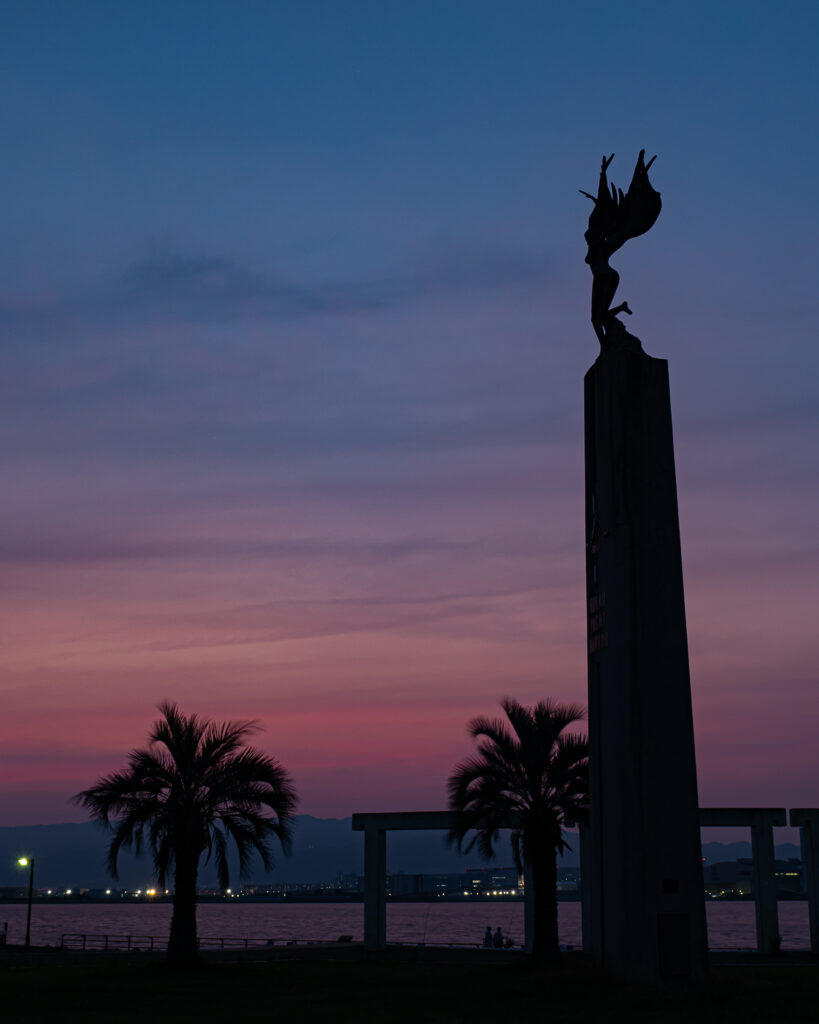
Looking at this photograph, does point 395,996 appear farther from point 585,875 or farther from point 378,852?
point 378,852

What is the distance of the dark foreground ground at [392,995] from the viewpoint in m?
20.0

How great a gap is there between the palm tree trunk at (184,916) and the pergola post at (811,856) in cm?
2163

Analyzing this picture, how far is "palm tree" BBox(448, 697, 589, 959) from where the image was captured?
103 ft

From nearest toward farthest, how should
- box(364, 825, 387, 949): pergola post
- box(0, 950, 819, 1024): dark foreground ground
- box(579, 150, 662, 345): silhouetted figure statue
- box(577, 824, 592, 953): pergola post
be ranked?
box(0, 950, 819, 1024): dark foreground ground
box(579, 150, 662, 345): silhouetted figure statue
box(577, 824, 592, 953): pergola post
box(364, 825, 387, 949): pergola post

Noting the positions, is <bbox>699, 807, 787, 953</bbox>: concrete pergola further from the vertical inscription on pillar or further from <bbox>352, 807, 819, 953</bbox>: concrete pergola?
the vertical inscription on pillar

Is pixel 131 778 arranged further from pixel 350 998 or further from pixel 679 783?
pixel 679 783

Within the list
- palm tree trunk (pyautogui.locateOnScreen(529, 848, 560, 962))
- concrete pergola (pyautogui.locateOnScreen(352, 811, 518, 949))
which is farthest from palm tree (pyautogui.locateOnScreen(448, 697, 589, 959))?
concrete pergola (pyautogui.locateOnScreen(352, 811, 518, 949))

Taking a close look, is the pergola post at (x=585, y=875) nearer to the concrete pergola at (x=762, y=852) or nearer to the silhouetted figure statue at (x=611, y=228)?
the concrete pergola at (x=762, y=852)

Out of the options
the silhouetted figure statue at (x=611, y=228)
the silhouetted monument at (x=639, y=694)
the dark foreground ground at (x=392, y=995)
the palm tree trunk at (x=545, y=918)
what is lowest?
the dark foreground ground at (x=392, y=995)

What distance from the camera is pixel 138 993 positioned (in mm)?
24812

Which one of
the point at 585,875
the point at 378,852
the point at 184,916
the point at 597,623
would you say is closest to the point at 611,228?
the point at 597,623

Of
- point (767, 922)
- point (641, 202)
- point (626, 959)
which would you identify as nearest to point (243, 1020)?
point (626, 959)

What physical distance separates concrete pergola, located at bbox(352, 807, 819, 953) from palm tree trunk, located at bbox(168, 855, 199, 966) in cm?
905

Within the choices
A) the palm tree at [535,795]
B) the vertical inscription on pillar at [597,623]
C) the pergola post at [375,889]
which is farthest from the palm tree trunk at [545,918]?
the pergola post at [375,889]
